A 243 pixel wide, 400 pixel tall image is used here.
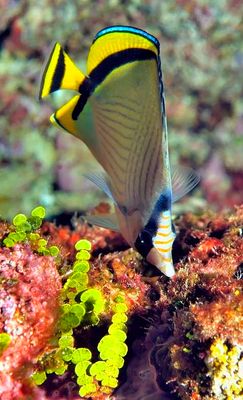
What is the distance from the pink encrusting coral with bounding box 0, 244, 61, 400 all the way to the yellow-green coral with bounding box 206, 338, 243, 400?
0.69 m

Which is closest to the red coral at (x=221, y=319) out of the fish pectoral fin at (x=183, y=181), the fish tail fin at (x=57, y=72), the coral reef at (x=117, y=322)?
the coral reef at (x=117, y=322)

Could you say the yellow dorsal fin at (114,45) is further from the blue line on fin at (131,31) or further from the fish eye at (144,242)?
the fish eye at (144,242)

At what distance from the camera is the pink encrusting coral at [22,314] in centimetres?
175

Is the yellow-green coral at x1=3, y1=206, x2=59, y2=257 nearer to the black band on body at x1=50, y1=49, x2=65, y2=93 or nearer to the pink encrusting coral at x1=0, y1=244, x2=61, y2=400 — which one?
the pink encrusting coral at x1=0, y1=244, x2=61, y2=400

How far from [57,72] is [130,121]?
0.38 meters

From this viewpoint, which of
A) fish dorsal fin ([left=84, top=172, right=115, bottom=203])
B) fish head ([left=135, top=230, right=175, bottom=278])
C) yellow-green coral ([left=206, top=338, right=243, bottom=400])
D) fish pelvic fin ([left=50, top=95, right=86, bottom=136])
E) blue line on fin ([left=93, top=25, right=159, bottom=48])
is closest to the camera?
yellow-green coral ([left=206, top=338, right=243, bottom=400])

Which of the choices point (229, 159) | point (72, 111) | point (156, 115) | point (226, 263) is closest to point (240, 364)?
point (226, 263)

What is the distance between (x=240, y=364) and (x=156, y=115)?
1056mm

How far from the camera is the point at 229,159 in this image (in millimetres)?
5895

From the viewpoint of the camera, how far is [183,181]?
2.10 m

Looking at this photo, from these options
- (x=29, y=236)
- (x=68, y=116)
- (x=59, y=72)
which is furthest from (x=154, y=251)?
(x=59, y=72)

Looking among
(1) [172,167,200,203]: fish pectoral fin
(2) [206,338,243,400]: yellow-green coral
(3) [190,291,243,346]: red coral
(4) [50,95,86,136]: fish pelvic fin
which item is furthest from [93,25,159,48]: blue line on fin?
(2) [206,338,243,400]: yellow-green coral

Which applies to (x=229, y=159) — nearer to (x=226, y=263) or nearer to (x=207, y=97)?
(x=207, y=97)

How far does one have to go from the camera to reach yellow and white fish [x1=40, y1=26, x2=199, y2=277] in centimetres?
184
